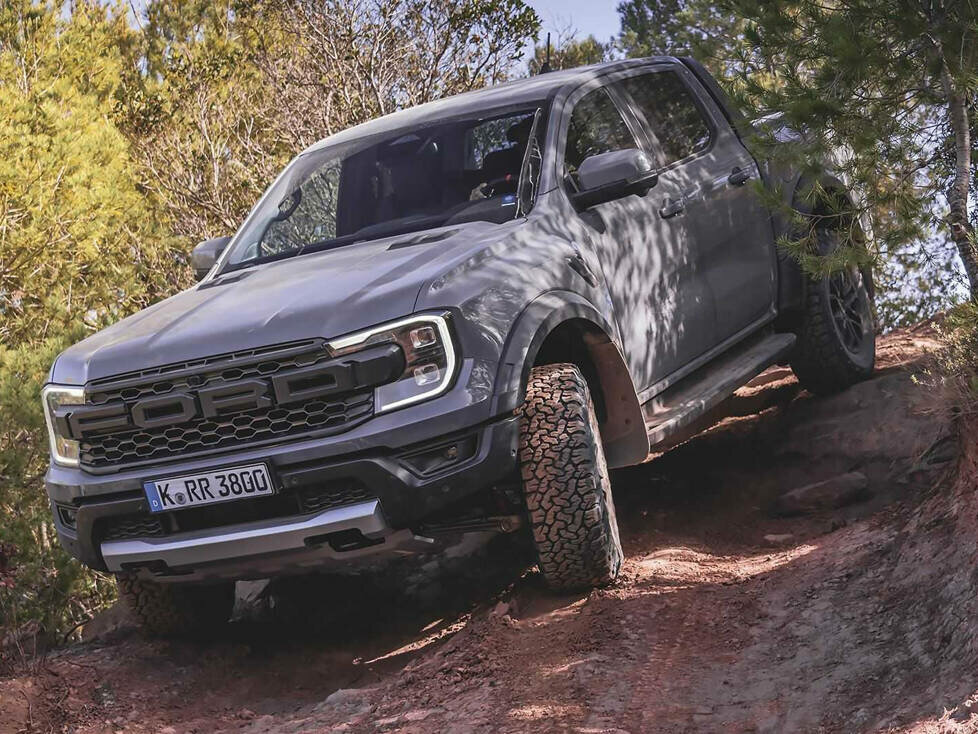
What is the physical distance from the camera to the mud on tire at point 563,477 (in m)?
4.40

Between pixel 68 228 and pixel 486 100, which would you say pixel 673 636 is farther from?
pixel 68 228

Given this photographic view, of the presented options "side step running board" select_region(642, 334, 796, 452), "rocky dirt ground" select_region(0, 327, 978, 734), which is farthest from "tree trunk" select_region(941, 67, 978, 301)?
"side step running board" select_region(642, 334, 796, 452)

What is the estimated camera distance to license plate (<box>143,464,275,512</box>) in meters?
4.18

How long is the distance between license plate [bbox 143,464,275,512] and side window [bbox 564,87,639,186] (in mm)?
2026

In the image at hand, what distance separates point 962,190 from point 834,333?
2042mm

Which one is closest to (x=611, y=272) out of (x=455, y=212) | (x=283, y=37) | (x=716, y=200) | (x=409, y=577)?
(x=455, y=212)

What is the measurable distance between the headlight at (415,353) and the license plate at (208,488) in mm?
480

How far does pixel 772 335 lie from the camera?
21.9ft

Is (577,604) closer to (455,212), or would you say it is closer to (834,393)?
(455,212)

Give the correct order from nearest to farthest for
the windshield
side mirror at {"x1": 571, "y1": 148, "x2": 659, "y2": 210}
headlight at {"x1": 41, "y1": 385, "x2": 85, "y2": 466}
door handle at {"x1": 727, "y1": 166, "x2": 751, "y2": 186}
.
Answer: headlight at {"x1": 41, "y1": 385, "x2": 85, "y2": 466} → side mirror at {"x1": 571, "y1": 148, "x2": 659, "y2": 210} → the windshield → door handle at {"x1": 727, "y1": 166, "x2": 751, "y2": 186}

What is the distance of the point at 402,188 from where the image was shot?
18.3ft

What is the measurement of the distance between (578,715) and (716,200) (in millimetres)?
3164

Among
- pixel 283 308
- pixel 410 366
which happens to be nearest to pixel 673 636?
pixel 410 366

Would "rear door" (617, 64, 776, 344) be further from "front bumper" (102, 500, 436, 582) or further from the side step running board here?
"front bumper" (102, 500, 436, 582)
